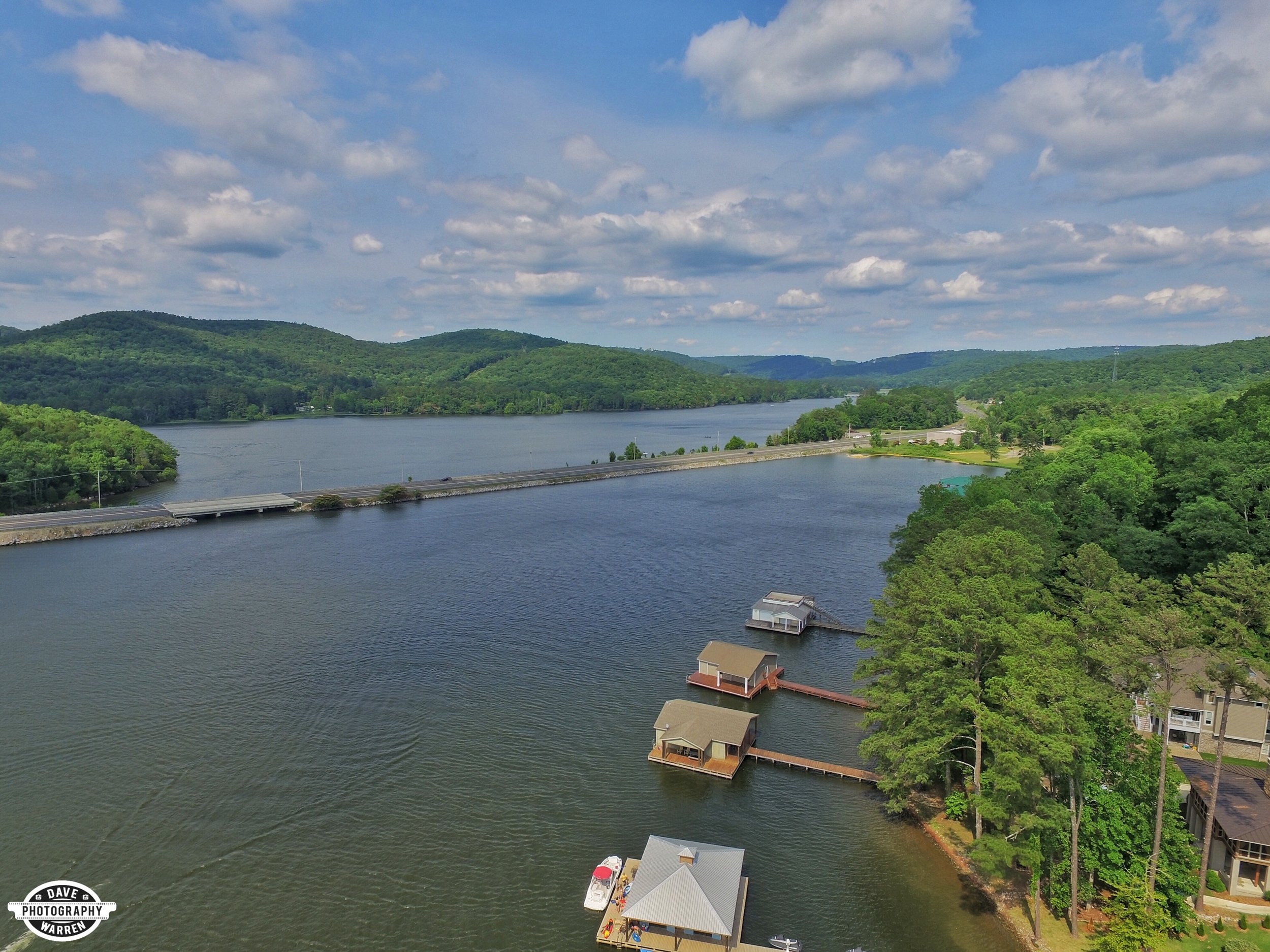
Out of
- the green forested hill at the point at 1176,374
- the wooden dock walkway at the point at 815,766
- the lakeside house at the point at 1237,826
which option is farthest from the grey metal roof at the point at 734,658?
the green forested hill at the point at 1176,374

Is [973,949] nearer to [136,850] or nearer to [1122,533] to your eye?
[136,850]

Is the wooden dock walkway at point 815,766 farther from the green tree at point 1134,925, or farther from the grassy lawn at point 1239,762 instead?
the grassy lawn at point 1239,762

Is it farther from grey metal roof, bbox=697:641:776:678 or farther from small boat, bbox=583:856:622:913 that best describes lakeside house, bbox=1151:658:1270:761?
small boat, bbox=583:856:622:913

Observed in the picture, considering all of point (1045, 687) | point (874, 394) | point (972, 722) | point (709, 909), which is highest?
point (874, 394)

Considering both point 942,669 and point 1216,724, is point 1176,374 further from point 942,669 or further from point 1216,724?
point 942,669

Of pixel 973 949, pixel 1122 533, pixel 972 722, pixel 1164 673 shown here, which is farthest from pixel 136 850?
pixel 1122 533
